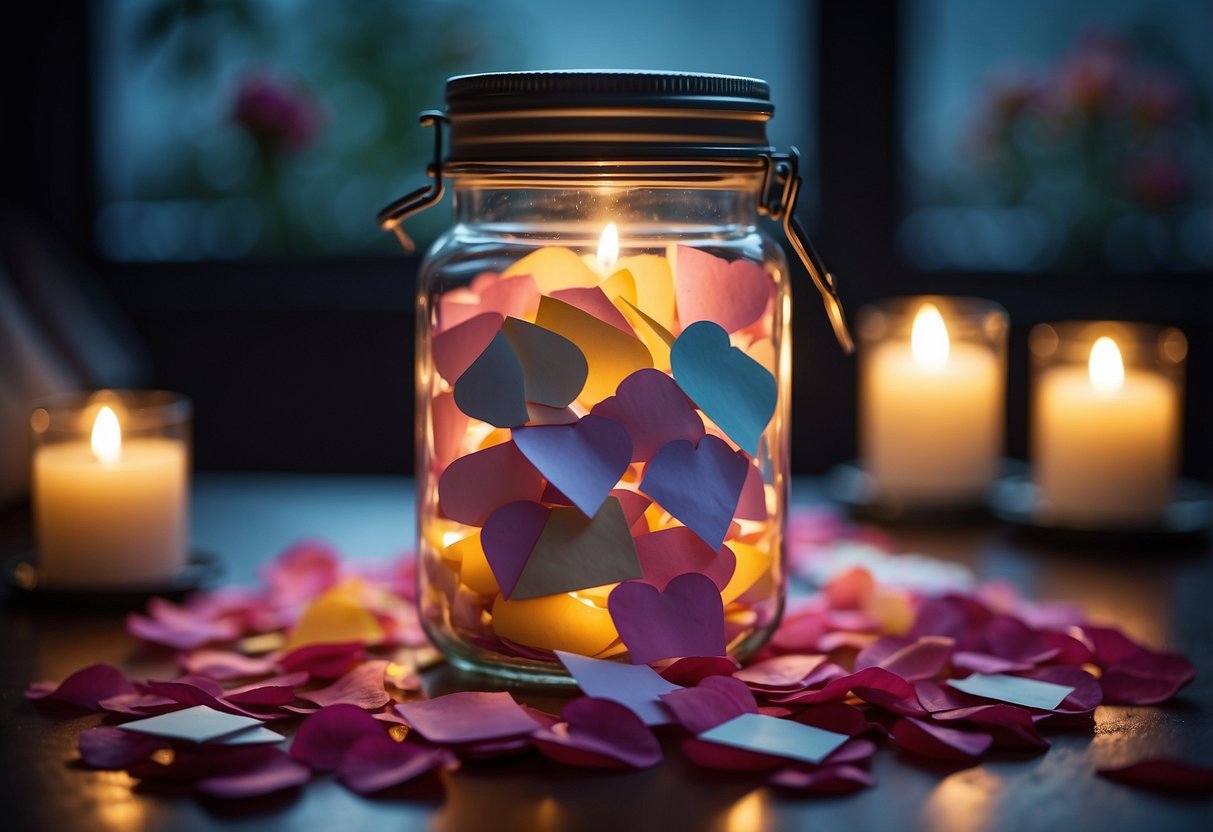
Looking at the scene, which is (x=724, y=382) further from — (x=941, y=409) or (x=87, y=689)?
(x=941, y=409)

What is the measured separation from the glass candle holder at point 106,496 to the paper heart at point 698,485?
1.38 feet

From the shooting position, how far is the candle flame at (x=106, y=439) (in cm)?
86

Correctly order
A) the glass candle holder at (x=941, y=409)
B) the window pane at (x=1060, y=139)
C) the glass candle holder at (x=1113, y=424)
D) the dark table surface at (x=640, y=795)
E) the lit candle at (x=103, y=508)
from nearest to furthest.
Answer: the dark table surface at (x=640, y=795) → the lit candle at (x=103, y=508) → the glass candle holder at (x=1113, y=424) → the glass candle holder at (x=941, y=409) → the window pane at (x=1060, y=139)

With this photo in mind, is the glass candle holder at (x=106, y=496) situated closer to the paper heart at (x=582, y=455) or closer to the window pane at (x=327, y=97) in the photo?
the paper heart at (x=582, y=455)

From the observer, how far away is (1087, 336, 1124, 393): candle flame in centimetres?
106

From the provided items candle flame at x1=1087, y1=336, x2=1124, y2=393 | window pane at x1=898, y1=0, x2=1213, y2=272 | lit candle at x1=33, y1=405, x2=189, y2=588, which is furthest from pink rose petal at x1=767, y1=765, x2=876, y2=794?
window pane at x1=898, y1=0, x2=1213, y2=272

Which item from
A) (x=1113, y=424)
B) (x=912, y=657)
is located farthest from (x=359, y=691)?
(x=1113, y=424)

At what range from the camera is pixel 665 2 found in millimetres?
2109

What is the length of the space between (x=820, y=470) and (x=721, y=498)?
1494 mm

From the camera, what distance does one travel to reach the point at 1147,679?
2.12 ft

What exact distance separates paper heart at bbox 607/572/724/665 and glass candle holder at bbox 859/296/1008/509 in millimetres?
575

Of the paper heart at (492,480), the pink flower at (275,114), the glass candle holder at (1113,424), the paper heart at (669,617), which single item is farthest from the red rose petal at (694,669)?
the pink flower at (275,114)

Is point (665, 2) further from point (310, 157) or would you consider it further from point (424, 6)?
point (310, 157)

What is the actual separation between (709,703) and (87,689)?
12.1 inches
